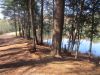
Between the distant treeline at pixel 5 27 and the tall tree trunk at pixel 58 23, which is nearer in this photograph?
the tall tree trunk at pixel 58 23

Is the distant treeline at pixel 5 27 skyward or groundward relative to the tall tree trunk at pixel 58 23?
groundward

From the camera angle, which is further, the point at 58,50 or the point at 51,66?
the point at 58,50

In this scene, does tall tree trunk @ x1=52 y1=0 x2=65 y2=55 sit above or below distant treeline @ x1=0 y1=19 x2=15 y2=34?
above

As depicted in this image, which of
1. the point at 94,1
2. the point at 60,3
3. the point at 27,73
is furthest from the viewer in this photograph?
the point at 94,1

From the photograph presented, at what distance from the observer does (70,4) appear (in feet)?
87.2

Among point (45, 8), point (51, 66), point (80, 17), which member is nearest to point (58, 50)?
point (51, 66)

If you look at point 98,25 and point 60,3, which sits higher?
point 60,3

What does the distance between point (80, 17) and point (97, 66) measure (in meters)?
14.9

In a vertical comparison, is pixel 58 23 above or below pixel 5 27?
above

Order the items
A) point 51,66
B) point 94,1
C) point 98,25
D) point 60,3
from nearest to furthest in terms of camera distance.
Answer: point 51,66, point 60,3, point 94,1, point 98,25

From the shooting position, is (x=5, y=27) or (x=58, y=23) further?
(x=5, y=27)

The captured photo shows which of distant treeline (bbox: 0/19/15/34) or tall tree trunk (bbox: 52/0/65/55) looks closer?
tall tree trunk (bbox: 52/0/65/55)

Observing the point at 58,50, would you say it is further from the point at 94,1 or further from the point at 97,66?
the point at 94,1

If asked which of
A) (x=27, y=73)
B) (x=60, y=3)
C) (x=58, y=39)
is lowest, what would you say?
(x=27, y=73)
